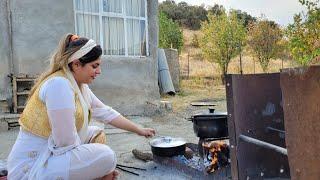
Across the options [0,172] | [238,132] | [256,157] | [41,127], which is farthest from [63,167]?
[256,157]

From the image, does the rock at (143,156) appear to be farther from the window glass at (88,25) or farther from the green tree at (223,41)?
the green tree at (223,41)

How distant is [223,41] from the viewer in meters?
20.9

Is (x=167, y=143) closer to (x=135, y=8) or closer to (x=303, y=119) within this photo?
(x=303, y=119)

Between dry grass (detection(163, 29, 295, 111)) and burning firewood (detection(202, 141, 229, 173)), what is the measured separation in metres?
6.26

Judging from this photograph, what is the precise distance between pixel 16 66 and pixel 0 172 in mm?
5184

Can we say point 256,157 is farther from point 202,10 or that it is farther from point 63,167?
point 202,10

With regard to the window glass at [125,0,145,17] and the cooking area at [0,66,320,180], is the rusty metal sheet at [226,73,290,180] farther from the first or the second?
the window glass at [125,0,145,17]

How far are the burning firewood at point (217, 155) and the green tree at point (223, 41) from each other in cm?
1630

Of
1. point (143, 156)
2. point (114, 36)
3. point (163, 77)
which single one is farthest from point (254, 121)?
point (163, 77)

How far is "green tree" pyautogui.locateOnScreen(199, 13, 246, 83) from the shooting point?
68.5 feet

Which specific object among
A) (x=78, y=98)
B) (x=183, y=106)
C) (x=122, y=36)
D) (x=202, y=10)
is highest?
(x=202, y=10)

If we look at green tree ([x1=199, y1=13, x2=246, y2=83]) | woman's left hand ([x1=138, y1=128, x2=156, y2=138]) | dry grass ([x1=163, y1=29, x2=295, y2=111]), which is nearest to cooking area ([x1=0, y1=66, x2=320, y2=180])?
woman's left hand ([x1=138, y1=128, x2=156, y2=138])

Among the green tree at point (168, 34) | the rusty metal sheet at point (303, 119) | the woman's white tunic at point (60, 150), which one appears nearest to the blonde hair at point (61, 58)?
the woman's white tunic at point (60, 150)

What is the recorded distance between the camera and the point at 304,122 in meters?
2.05
